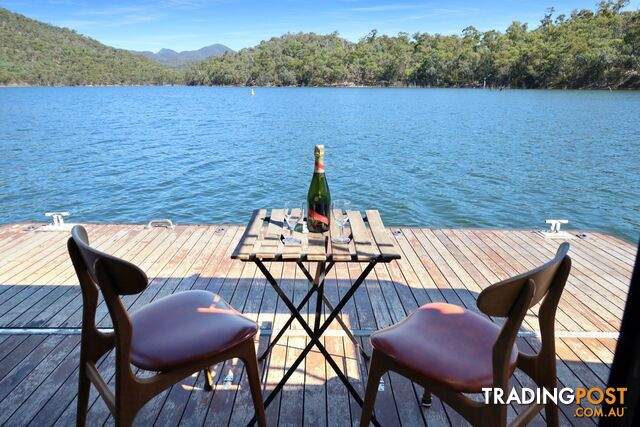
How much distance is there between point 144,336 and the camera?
57.2 inches

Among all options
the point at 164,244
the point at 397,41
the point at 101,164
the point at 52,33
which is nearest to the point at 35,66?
the point at 52,33

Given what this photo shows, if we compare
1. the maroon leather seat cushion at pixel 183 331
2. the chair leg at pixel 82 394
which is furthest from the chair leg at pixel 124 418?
the chair leg at pixel 82 394

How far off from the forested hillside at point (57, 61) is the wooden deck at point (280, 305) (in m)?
88.4

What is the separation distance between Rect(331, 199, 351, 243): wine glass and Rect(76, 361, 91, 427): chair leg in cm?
106

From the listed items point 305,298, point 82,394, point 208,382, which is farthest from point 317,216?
point 82,394

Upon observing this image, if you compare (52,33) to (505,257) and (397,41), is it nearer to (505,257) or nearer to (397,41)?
(397,41)

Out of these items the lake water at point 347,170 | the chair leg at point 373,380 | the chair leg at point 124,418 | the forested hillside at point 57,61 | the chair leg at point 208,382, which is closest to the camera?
the chair leg at point 124,418

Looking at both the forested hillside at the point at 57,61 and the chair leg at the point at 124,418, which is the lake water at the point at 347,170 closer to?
the chair leg at the point at 124,418

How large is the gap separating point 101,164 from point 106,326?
12883 mm

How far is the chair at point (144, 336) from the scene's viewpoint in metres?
1.20

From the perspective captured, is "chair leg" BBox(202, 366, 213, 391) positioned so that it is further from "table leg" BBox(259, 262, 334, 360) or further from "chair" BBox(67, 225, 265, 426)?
"chair" BBox(67, 225, 265, 426)

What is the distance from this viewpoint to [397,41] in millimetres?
87625

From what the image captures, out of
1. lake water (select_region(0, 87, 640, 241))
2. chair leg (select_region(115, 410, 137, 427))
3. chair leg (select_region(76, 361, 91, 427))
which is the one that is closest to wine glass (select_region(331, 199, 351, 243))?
chair leg (select_region(115, 410, 137, 427))

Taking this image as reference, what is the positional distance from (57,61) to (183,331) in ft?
341
